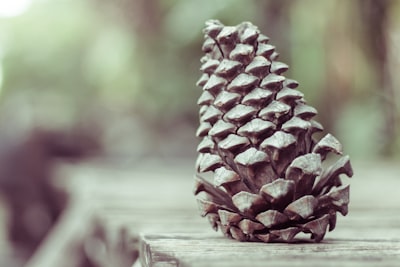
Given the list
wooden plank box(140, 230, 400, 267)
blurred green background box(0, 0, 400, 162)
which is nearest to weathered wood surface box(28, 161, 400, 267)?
wooden plank box(140, 230, 400, 267)

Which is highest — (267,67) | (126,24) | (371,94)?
(267,67)

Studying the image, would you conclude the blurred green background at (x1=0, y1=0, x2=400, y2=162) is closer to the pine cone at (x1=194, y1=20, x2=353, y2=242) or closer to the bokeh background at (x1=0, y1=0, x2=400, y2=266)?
the bokeh background at (x1=0, y1=0, x2=400, y2=266)

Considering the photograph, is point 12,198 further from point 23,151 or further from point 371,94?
point 371,94

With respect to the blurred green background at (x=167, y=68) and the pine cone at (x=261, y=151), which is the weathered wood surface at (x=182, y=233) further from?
the blurred green background at (x=167, y=68)

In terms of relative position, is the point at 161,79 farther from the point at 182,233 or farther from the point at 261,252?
the point at 261,252

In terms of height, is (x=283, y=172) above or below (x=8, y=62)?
above

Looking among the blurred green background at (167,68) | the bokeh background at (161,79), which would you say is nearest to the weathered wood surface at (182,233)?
the bokeh background at (161,79)

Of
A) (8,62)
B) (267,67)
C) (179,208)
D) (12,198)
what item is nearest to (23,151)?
(12,198)
